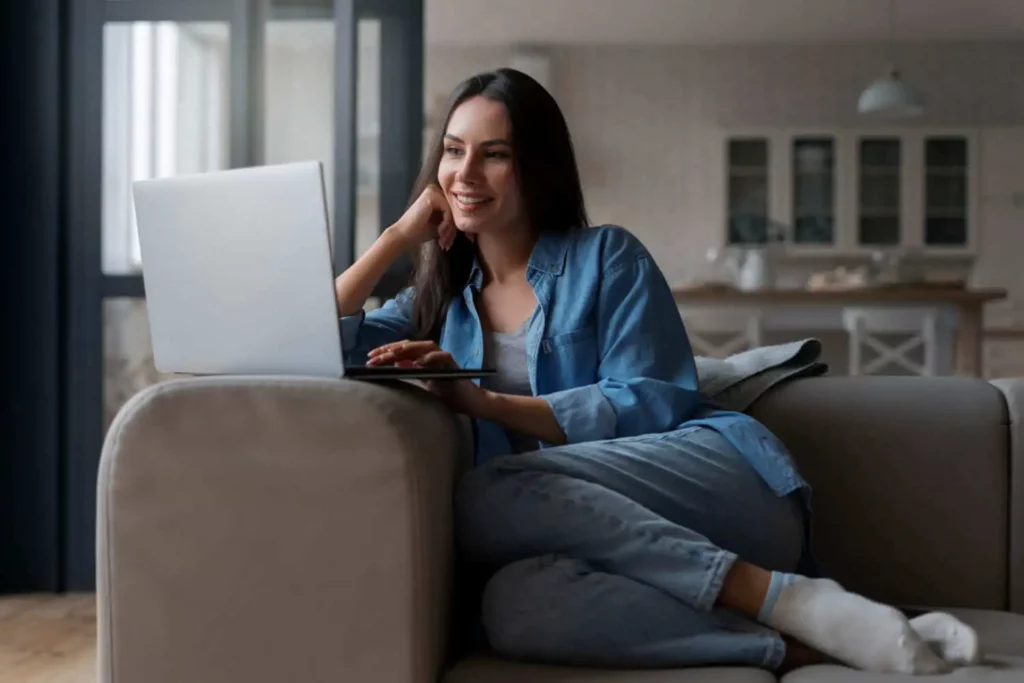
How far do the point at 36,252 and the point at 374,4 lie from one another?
1062 mm

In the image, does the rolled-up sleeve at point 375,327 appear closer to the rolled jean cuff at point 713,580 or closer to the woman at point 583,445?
the woman at point 583,445

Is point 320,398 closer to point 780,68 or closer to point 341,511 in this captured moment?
point 341,511

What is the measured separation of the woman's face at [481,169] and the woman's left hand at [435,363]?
340 millimetres

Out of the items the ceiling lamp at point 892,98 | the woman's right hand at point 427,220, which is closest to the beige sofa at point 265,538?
the woman's right hand at point 427,220

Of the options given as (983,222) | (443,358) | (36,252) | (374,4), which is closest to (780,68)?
(983,222)

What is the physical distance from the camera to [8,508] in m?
2.96

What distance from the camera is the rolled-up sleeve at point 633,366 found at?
143 cm

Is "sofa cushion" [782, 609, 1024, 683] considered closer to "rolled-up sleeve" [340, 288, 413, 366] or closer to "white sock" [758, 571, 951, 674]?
"white sock" [758, 571, 951, 674]

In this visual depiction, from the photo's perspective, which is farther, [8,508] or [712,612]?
[8,508]

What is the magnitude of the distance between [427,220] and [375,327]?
0.58ft

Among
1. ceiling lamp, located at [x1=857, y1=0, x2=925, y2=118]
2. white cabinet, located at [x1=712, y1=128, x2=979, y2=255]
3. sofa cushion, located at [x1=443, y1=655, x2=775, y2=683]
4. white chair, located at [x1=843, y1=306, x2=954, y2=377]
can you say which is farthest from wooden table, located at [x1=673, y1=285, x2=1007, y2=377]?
sofa cushion, located at [x1=443, y1=655, x2=775, y2=683]

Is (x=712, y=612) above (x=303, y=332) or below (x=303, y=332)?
below

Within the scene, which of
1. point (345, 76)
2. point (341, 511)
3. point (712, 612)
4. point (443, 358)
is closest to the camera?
point (341, 511)

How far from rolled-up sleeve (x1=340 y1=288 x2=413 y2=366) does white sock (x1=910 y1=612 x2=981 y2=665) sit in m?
0.82
